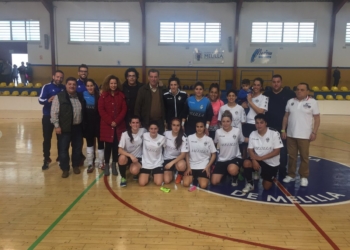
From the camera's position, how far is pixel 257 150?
14.8ft

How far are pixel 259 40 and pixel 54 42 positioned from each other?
11.6 metres

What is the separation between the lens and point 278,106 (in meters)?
4.84

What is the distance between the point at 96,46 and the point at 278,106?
47.0 feet

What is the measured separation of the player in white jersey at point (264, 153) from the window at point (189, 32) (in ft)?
43.8

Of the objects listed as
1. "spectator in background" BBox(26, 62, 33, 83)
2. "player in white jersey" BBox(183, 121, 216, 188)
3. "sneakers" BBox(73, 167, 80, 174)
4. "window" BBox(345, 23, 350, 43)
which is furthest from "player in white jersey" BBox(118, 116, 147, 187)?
"window" BBox(345, 23, 350, 43)

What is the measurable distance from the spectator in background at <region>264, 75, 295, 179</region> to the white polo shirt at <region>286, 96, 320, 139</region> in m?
0.19

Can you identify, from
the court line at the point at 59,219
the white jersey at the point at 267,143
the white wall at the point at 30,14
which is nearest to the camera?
the court line at the point at 59,219

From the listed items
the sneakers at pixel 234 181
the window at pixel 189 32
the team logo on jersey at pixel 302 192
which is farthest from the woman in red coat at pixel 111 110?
the window at pixel 189 32

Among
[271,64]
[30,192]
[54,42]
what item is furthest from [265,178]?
[54,42]

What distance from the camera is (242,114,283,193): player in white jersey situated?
442cm

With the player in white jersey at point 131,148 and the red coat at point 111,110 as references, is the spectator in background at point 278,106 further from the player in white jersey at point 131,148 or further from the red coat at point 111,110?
the red coat at point 111,110

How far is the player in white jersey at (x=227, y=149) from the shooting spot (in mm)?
4570

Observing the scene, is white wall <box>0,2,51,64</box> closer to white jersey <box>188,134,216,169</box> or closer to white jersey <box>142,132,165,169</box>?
white jersey <box>142,132,165,169</box>

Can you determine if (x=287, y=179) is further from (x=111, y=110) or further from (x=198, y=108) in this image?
(x=111, y=110)
